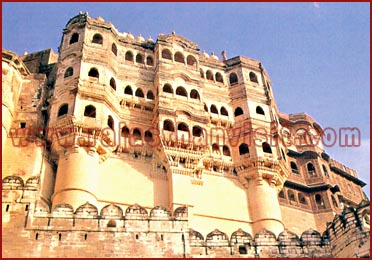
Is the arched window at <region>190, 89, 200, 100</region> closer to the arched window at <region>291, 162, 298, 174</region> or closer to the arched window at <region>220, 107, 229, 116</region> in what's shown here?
the arched window at <region>220, 107, 229, 116</region>

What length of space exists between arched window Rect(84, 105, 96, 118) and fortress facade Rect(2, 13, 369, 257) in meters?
0.12

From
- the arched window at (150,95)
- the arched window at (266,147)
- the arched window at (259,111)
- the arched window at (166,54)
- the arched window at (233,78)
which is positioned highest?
the arched window at (166,54)

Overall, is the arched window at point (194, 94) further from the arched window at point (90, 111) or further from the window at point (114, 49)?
the arched window at point (90, 111)

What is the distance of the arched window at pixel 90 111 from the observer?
2116 cm

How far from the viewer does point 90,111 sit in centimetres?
2134

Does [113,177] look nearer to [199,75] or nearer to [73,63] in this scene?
[73,63]

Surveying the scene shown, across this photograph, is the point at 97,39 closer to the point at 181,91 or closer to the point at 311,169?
the point at 181,91

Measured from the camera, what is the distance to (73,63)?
74.8 ft

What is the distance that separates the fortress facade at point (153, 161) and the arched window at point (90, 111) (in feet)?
0.40

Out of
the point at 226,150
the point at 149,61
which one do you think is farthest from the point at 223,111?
the point at 149,61

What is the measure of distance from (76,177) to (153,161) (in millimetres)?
4171

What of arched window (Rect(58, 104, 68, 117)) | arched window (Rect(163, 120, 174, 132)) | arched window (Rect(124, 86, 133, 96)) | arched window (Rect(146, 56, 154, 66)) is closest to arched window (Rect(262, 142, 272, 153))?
arched window (Rect(163, 120, 174, 132))

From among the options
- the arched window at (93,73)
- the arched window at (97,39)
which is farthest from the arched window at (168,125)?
the arched window at (97,39)

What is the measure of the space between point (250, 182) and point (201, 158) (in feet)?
9.43
